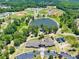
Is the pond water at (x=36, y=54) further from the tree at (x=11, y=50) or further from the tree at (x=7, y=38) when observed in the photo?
the tree at (x=7, y=38)

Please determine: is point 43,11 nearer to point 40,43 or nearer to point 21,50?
point 40,43

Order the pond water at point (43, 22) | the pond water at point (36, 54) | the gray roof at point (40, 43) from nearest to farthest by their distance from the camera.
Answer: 1. the pond water at point (36, 54)
2. the gray roof at point (40, 43)
3. the pond water at point (43, 22)

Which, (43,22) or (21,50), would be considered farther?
(43,22)

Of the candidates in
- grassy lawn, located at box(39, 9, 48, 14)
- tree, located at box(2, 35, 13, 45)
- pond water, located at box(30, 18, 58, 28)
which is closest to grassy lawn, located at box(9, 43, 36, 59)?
tree, located at box(2, 35, 13, 45)

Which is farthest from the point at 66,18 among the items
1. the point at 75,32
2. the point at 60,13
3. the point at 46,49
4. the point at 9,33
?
the point at 46,49

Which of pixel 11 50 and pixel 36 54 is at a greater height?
pixel 11 50

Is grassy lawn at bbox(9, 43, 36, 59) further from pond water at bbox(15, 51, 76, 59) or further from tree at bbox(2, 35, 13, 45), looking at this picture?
tree at bbox(2, 35, 13, 45)

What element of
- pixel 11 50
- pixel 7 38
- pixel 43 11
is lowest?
pixel 43 11

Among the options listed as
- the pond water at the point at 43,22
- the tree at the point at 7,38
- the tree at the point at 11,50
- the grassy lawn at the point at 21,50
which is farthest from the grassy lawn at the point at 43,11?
the tree at the point at 11,50

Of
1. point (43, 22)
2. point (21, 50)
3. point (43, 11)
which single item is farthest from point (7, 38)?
point (43, 11)

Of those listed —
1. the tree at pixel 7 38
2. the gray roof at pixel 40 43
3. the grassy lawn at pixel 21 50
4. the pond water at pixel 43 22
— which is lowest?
the pond water at pixel 43 22

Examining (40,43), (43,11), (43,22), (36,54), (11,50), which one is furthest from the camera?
(43,11)

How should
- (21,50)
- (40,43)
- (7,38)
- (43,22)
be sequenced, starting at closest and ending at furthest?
(21,50) → (40,43) → (7,38) → (43,22)

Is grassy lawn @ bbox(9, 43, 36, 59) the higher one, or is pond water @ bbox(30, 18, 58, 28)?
grassy lawn @ bbox(9, 43, 36, 59)
